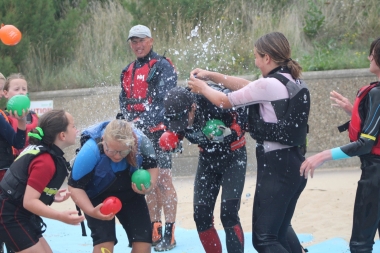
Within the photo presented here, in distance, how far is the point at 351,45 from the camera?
11.9m

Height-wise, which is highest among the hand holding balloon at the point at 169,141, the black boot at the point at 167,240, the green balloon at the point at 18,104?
the green balloon at the point at 18,104

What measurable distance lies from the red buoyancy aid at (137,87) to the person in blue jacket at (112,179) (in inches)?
78.2

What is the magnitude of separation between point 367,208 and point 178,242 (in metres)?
2.34

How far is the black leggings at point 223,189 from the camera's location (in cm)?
497

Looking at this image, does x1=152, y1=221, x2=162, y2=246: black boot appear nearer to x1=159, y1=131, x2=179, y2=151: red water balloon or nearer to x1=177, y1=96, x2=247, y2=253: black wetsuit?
x1=177, y1=96, x2=247, y2=253: black wetsuit

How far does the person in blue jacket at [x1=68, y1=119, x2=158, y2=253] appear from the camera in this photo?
4320 mm

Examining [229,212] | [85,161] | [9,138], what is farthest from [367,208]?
[9,138]

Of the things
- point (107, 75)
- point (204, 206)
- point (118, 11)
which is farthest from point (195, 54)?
point (204, 206)

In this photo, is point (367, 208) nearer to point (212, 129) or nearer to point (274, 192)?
point (274, 192)

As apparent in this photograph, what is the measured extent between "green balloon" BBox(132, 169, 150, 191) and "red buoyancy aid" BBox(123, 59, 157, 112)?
2147 mm

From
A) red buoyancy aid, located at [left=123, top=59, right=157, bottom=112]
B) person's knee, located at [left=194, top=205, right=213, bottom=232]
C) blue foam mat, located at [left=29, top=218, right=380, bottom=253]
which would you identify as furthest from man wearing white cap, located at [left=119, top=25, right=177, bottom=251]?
person's knee, located at [left=194, top=205, right=213, bottom=232]

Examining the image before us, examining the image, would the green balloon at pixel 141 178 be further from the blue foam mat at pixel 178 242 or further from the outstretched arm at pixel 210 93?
the blue foam mat at pixel 178 242

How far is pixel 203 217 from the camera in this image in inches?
200

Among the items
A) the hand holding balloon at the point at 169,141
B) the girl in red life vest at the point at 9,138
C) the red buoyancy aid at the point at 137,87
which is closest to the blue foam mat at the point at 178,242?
the girl in red life vest at the point at 9,138
